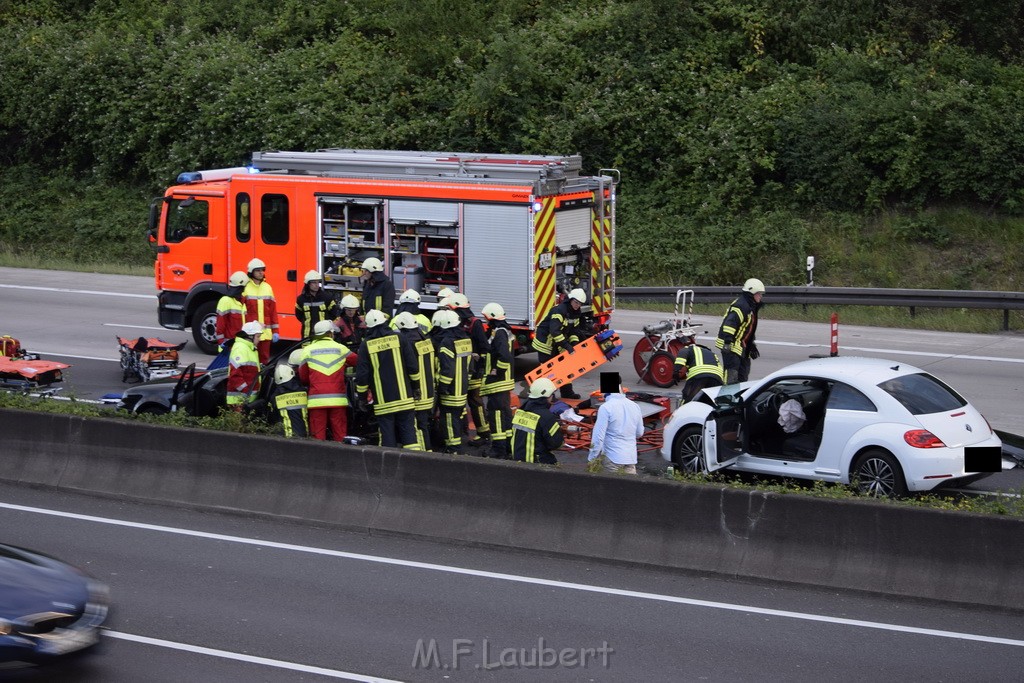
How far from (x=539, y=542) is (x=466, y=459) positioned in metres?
0.94

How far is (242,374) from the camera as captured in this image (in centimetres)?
1296

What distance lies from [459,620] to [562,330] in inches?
302

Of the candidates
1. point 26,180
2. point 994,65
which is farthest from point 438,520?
point 26,180

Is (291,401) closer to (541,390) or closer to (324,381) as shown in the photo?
(324,381)

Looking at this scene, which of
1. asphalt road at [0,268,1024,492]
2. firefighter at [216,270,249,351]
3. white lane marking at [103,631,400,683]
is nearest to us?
white lane marking at [103,631,400,683]

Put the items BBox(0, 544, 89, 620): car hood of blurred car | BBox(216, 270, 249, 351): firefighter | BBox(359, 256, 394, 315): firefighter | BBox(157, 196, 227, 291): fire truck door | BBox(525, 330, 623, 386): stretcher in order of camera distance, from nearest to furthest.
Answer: BBox(0, 544, 89, 620): car hood of blurred car, BBox(525, 330, 623, 386): stretcher, BBox(216, 270, 249, 351): firefighter, BBox(359, 256, 394, 315): firefighter, BBox(157, 196, 227, 291): fire truck door

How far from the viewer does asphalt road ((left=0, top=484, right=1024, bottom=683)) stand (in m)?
7.87

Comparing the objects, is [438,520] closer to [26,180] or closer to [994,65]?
[994,65]

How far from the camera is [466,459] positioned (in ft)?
34.5

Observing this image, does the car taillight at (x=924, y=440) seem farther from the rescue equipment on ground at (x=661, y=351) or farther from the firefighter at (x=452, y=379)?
the rescue equipment on ground at (x=661, y=351)

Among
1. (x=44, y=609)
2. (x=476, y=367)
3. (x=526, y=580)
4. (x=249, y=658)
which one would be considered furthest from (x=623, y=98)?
(x=44, y=609)

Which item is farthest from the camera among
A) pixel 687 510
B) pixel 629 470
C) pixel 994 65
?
pixel 994 65

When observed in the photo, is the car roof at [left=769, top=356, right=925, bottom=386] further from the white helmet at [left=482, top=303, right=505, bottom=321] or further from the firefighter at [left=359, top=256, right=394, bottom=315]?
the firefighter at [left=359, top=256, right=394, bottom=315]

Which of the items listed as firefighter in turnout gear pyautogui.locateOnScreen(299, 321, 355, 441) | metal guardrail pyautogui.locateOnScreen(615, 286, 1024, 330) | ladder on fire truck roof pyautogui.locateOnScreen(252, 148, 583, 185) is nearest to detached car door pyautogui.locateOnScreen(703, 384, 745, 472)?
firefighter in turnout gear pyautogui.locateOnScreen(299, 321, 355, 441)
